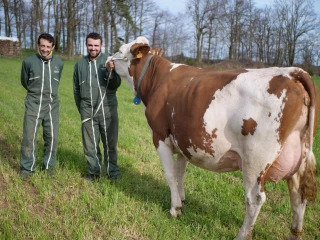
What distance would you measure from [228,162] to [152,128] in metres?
1.13

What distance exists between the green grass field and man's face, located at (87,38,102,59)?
1965 mm

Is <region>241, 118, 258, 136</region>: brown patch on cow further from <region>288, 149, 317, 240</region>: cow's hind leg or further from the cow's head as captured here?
the cow's head

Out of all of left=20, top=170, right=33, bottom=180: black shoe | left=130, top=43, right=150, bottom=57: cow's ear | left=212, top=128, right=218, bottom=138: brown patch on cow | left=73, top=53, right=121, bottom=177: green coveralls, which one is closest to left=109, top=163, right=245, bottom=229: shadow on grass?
left=73, top=53, right=121, bottom=177: green coveralls

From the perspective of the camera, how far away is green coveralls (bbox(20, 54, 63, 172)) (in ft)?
15.8

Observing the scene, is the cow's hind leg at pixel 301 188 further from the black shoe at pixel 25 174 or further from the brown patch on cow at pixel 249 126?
the black shoe at pixel 25 174

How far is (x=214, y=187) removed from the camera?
4832mm

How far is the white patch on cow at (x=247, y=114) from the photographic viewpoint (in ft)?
9.47

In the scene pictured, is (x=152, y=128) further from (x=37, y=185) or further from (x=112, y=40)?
(x=112, y=40)

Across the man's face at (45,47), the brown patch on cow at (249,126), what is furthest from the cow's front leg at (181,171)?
the man's face at (45,47)

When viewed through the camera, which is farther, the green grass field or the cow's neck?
the cow's neck

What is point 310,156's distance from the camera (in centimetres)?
314

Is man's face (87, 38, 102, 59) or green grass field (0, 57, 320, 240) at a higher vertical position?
man's face (87, 38, 102, 59)

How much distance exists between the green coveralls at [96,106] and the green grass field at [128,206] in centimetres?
45

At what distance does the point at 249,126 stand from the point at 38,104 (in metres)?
3.37
